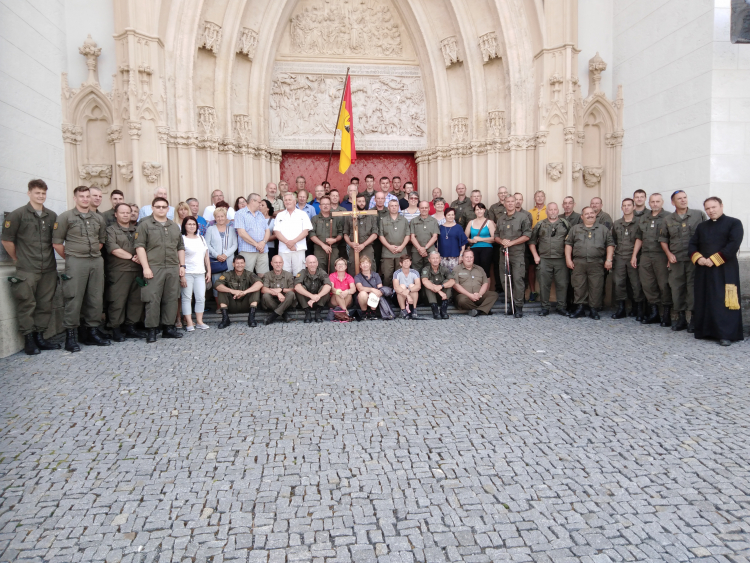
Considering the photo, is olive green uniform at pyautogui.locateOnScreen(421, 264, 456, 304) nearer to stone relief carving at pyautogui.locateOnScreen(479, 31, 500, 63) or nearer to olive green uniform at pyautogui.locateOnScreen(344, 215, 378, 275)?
olive green uniform at pyautogui.locateOnScreen(344, 215, 378, 275)

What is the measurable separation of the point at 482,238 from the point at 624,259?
219 cm

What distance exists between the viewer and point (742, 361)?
529 cm

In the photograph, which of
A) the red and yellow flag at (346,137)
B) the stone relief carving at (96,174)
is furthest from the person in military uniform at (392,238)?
the stone relief carving at (96,174)

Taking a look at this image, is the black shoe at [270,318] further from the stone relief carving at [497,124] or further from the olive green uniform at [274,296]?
the stone relief carving at [497,124]

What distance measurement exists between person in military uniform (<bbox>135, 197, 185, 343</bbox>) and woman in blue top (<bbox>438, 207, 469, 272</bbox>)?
4.15 m

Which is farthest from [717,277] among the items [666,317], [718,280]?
[666,317]

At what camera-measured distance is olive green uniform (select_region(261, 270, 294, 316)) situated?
773cm

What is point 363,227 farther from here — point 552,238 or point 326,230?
point 552,238

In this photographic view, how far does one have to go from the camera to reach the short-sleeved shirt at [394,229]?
855cm

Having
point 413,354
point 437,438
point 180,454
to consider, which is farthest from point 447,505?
point 413,354

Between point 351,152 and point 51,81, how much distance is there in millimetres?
4857

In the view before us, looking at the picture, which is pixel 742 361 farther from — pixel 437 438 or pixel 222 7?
pixel 222 7

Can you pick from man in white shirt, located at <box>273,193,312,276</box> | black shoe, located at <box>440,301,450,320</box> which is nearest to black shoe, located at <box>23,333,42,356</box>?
man in white shirt, located at <box>273,193,312,276</box>

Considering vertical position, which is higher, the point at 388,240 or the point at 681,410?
the point at 388,240
